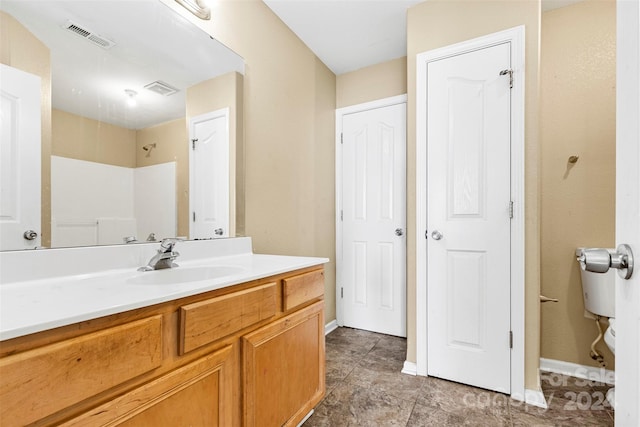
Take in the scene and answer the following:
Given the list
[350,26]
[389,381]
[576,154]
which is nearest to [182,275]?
[389,381]

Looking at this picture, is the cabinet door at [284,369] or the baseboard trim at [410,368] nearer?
the cabinet door at [284,369]

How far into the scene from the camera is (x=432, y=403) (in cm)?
165

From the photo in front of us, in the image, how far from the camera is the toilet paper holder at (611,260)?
1.39ft

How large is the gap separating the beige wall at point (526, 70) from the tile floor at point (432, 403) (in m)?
0.18

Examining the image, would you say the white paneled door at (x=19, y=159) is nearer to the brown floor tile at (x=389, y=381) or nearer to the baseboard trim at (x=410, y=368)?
the brown floor tile at (x=389, y=381)

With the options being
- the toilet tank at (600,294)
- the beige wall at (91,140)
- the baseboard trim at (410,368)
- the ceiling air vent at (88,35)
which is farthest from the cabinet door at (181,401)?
the toilet tank at (600,294)

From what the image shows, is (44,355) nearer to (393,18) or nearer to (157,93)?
(157,93)

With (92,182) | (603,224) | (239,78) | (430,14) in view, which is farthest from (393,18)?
(92,182)

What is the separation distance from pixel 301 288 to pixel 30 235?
988 mm

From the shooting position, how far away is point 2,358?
1.72ft

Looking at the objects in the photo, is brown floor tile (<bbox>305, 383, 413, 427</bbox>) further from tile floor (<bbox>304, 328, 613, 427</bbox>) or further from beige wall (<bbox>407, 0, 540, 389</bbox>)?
beige wall (<bbox>407, 0, 540, 389</bbox>)

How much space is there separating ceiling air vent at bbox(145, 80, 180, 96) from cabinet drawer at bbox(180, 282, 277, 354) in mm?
1055
